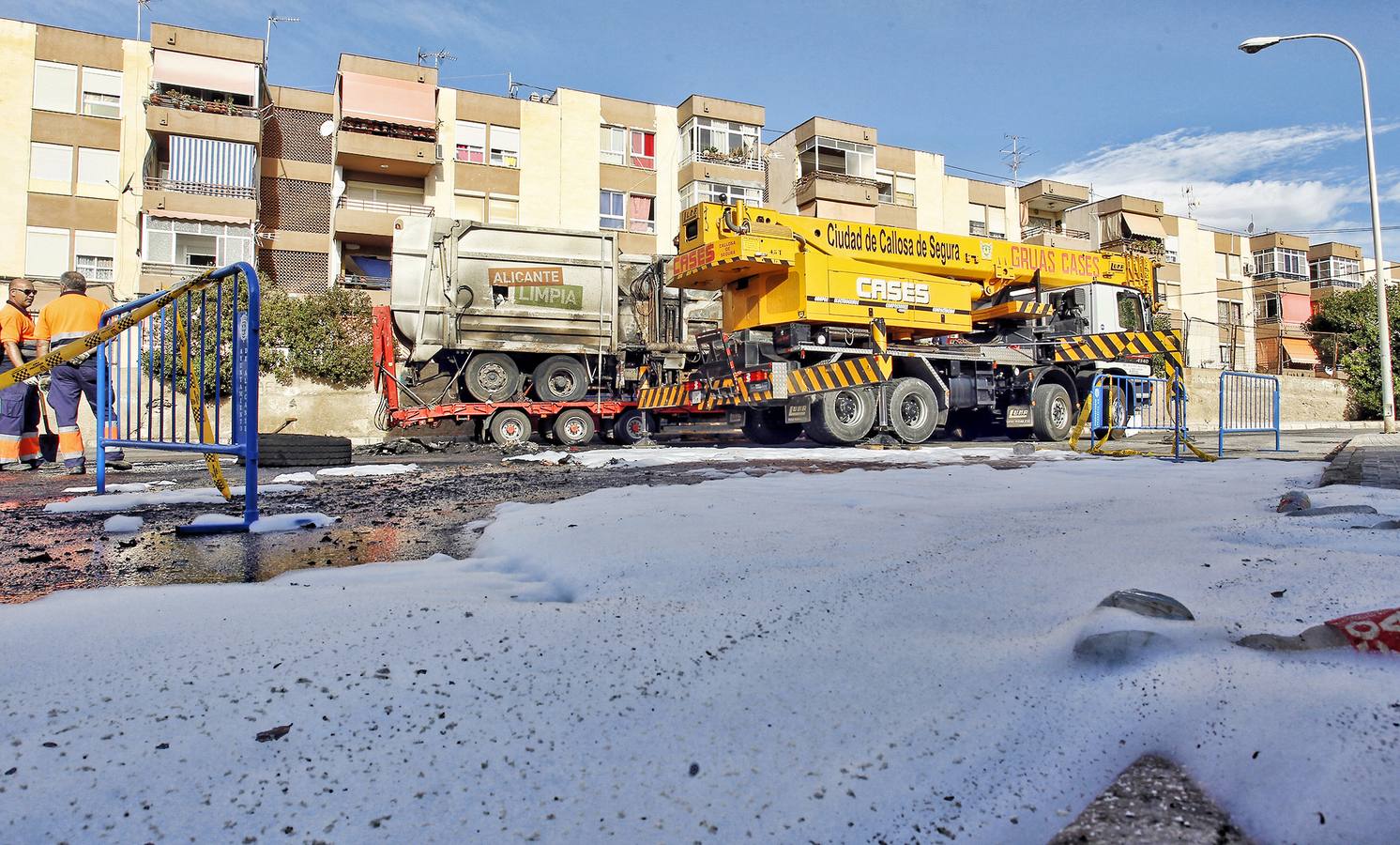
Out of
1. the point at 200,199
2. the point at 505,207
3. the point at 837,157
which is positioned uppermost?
the point at 837,157

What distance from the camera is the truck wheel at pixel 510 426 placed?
12664 millimetres

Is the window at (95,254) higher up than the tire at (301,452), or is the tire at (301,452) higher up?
the window at (95,254)

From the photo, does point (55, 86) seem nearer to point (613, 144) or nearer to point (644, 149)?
point (613, 144)

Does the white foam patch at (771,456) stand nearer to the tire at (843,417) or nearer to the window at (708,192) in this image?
the tire at (843,417)

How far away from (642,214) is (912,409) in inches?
814

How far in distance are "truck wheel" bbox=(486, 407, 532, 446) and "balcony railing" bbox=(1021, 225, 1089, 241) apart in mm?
33219

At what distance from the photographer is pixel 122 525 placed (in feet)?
12.7

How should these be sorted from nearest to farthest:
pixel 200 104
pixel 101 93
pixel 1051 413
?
pixel 1051 413 < pixel 101 93 < pixel 200 104

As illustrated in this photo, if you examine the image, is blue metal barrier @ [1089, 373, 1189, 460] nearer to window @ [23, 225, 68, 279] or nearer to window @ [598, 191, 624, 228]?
window @ [598, 191, 624, 228]

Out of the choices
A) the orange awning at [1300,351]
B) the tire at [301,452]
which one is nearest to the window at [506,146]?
the tire at [301,452]

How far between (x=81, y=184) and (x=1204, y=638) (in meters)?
30.7

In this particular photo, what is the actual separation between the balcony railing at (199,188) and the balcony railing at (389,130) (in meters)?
3.74

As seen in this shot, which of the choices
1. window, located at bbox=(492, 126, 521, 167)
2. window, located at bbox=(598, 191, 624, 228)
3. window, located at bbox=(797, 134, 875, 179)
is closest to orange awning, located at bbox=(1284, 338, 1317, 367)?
window, located at bbox=(797, 134, 875, 179)

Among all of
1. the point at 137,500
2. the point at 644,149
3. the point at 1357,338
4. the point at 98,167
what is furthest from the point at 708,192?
the point at 1357,338
